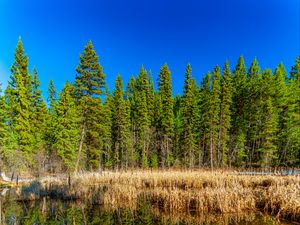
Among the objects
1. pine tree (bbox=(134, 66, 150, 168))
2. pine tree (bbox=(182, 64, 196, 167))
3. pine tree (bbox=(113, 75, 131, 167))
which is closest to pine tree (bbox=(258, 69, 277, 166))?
pine tree (bbox=(182, 64, 196, 167))

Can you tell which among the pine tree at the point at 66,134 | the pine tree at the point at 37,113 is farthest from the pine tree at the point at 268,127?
the pine tree at the point at 37,113

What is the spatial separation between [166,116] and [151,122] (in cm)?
345

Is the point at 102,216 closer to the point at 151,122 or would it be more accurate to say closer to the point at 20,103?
the point at 20,103

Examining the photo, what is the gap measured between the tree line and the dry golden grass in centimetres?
928

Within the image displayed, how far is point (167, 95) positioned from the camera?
126 ft

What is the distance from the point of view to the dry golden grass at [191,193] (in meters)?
9.54

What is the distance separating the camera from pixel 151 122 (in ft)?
129

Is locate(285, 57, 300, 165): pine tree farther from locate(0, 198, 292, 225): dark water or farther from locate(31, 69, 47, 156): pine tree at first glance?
locate(31, 69, 47, 156): pine tree

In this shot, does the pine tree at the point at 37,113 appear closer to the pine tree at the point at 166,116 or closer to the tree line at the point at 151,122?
the tree line at the point at 151,122

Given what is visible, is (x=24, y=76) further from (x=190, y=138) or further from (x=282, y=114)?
(x=282, y=114)

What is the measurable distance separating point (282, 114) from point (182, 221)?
30271 millimetres

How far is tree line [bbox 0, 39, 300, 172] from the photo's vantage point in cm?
2692

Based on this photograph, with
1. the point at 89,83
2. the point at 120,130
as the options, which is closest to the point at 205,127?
the point at 120,130

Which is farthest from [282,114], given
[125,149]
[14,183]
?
[14,183]
